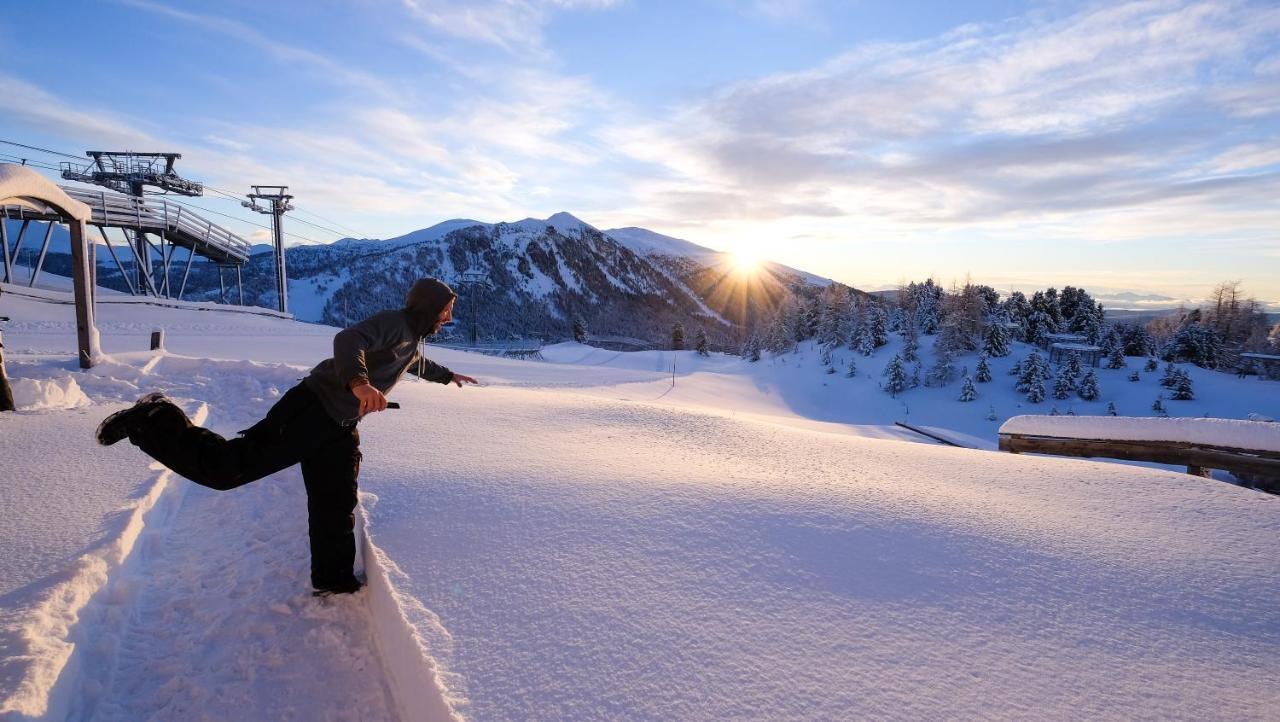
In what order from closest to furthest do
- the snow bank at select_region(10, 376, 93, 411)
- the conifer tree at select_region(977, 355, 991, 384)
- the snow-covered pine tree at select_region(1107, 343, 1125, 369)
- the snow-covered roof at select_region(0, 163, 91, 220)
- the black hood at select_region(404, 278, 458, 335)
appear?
the black hood at select_region(404, 278, 458, 335) → the snow-covered roof at select_region(0, 163, 91, 220) → the snow bank at select_region(10, 376, 93, 411) → the snow-covered pine tree at select_region(1107, 343, 1125, 369) → the conifer tree at select_region(977, 355, 991, 384)

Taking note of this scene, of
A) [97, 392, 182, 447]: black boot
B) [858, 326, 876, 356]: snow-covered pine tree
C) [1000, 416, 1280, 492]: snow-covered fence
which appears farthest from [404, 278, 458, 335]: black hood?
[858, 326, 876, 356]: snow-covered pine tree

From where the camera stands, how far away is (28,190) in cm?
648

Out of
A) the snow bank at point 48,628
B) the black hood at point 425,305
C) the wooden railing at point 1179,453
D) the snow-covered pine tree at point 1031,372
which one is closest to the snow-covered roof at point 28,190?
the snow bank at point 48,628

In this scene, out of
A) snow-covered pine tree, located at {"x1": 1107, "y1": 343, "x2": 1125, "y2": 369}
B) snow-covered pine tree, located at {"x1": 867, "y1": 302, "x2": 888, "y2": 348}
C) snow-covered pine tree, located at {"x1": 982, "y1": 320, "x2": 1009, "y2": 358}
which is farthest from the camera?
snow-covered pine tree, located at {"x1": 867, "y1": 302, "x2": 888, "y2": 348}

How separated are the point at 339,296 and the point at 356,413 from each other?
375ft

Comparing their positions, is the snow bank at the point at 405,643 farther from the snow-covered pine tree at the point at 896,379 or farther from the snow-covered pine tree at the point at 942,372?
the snow-covered pine tree at the point at 942,372

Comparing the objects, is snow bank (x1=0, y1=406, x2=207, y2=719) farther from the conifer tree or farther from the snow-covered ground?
the conifer tree

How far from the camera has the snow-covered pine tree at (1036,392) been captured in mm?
28141

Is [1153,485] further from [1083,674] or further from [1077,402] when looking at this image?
[1077,402]

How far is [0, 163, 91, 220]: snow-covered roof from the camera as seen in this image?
6.15 meters

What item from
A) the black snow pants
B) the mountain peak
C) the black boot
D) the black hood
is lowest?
the black snow pants

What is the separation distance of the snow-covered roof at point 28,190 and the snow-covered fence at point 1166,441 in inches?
510

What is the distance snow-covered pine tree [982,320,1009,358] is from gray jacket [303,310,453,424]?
3737 cm

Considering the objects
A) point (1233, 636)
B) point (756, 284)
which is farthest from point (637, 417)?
point (756, 284)
